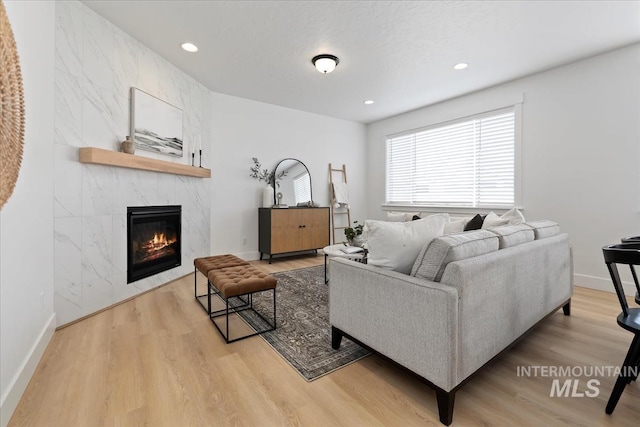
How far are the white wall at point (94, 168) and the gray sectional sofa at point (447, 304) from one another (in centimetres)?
223

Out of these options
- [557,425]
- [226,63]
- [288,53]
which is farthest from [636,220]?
[226,63]

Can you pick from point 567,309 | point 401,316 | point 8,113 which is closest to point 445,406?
point 401,316

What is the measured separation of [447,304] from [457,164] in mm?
3954

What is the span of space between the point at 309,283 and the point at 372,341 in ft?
6.22

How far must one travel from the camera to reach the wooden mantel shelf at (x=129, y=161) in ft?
8.03

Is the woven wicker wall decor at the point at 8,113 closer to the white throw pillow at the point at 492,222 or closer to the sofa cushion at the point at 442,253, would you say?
the sofa cushion at the point at 442,253

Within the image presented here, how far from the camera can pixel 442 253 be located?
1470 millimetres

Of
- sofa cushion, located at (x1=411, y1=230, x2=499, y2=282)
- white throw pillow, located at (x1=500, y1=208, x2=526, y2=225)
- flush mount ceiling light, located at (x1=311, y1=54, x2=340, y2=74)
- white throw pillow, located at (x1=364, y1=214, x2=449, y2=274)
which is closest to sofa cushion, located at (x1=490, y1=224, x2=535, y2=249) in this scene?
sofa cushion, located at (x1=411, y1=230, x2=499, y2=282)

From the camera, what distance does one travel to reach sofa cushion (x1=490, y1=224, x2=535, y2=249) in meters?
1.85

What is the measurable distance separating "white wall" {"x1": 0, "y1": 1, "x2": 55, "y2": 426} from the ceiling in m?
0.90

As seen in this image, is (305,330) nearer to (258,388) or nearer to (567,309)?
(258,388)

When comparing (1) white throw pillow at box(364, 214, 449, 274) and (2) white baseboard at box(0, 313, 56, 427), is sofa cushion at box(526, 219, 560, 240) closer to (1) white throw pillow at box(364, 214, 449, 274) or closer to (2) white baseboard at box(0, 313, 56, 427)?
(1) white throw pillow at box(364, 214, 449, 274)

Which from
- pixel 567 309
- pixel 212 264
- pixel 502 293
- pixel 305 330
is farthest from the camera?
pixel 212 264

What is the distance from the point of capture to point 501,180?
413cm
